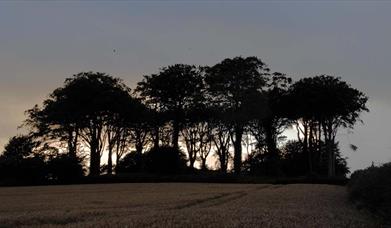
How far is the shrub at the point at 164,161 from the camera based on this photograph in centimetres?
9581

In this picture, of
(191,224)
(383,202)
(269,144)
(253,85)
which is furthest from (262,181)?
(191,224)

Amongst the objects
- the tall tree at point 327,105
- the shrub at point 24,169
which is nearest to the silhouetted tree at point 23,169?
the shrub at point 24,169

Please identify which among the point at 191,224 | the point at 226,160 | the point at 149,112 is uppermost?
the point at 149,112

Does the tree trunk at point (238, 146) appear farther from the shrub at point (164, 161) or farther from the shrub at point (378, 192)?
the shrub at point (378, 192)

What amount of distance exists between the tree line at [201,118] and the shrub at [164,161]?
0.45 m

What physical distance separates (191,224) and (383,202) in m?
9.68

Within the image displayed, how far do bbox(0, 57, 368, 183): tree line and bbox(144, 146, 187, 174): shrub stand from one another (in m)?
0.45

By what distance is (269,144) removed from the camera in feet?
352

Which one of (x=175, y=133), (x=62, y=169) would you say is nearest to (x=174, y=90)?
(x=175, y=133)

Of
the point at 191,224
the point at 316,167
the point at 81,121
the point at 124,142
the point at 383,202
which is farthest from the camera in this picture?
the point at 124,142

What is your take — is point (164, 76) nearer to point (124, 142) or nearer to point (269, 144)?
point (124, 142)

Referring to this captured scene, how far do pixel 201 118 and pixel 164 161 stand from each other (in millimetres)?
14671

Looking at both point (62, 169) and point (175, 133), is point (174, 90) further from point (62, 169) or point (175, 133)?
point (62, 169)

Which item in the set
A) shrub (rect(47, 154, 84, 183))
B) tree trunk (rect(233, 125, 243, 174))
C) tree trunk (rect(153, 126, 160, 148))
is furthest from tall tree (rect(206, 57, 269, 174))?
shrub (rect(47, 154, 84, 183))
